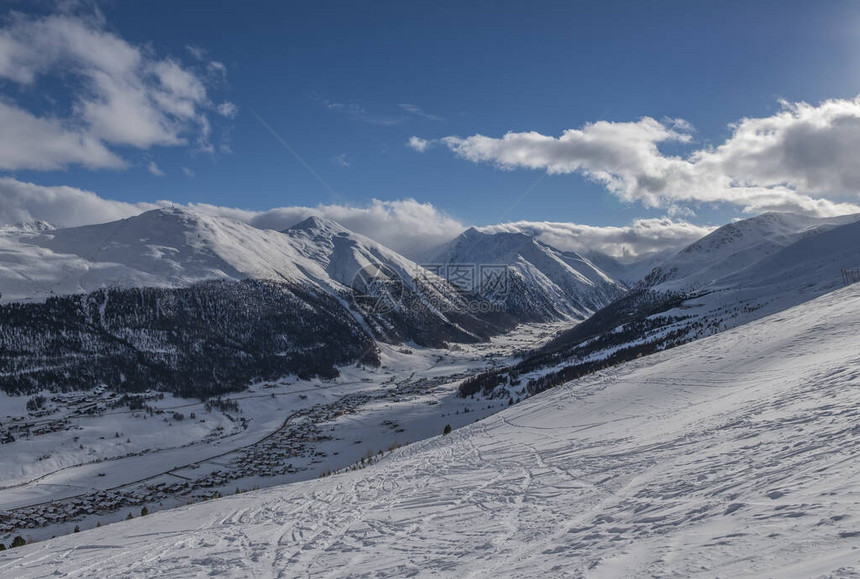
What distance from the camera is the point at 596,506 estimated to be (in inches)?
393

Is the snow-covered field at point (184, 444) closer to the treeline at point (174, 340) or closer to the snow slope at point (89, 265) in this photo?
the treeline at point (174, 340)

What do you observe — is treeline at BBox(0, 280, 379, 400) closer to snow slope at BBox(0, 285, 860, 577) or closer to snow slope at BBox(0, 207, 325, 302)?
snow slope at BBox(0, 207, 325, 302)

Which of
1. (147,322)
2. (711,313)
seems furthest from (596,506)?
(147,322)

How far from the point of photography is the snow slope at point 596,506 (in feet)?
22.6

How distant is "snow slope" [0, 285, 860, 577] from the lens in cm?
688

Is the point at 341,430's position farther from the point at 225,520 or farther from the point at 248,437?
the point at 225,520

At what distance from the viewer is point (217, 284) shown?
176 meters

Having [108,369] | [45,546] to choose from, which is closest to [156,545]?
[45,546]

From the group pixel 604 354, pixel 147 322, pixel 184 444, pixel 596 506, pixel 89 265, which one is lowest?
pixel 604 354

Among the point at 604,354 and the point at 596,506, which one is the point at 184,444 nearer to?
the point at 604,354

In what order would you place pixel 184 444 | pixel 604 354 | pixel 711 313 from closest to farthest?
pixel 184 444 → pixel 604 354 → pixel 711 313

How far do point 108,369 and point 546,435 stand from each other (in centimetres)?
12131

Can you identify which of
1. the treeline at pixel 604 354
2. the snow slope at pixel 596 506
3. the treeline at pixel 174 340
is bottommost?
the treeline at pixel 604 354

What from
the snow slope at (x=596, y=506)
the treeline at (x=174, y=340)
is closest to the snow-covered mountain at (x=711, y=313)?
the snow slope at (x=596, y=506)
